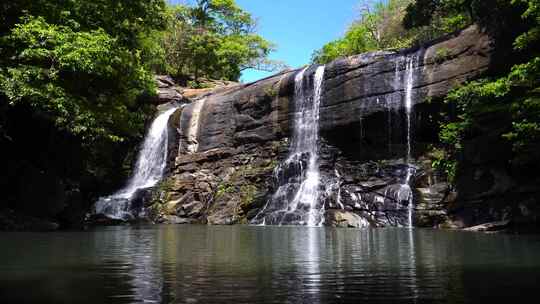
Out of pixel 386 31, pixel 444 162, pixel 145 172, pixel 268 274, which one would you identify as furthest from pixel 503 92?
pixel 386 31

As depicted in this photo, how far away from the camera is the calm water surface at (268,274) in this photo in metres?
4.92

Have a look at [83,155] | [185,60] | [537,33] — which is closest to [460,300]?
[537,33]

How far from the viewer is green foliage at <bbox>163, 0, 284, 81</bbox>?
4469cm

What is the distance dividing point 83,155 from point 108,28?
4801 mm

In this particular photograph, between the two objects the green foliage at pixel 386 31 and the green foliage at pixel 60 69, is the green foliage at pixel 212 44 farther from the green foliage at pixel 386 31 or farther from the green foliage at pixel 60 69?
the green foliage at pixel 60 69

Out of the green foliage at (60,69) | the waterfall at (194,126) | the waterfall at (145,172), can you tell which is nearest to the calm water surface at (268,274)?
the green foliage at (60,69)

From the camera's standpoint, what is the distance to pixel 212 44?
44.4 m

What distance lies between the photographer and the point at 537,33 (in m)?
15.0

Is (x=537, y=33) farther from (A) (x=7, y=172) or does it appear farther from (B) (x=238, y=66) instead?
(B) (x=238, y=66)

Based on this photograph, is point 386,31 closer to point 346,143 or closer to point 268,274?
point 346,143

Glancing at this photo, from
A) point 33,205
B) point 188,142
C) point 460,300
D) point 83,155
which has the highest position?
point 188,142

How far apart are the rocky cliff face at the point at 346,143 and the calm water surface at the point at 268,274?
10.5 m

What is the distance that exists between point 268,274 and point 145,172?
23275 mm

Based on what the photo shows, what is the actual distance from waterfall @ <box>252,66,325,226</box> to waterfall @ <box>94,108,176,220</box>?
23.1 ft
